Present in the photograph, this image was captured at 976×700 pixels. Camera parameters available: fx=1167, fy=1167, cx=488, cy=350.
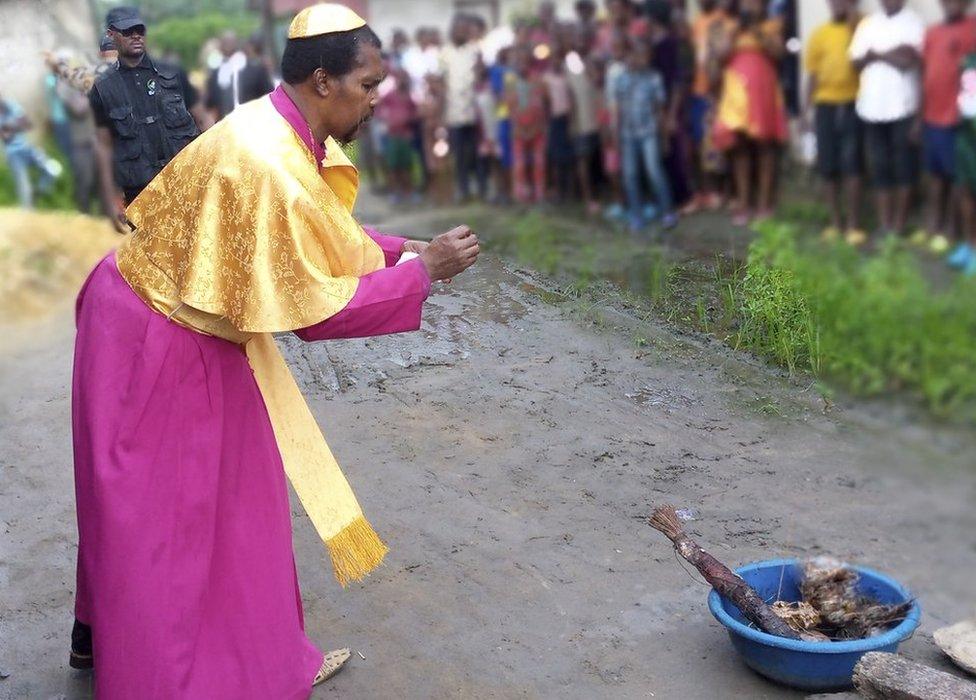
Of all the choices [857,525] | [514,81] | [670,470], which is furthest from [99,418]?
[514,81]

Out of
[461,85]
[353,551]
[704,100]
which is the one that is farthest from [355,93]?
[461,85]

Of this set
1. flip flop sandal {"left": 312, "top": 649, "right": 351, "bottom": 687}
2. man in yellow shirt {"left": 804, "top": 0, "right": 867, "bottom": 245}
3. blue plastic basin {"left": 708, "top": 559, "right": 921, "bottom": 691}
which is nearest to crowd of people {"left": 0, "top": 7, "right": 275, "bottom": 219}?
flip flop sandal {"left": 312, "top": 649, "right": 351, "bottom": 687}

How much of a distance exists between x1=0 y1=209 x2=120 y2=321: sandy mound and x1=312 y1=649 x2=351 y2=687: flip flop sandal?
3.88 m

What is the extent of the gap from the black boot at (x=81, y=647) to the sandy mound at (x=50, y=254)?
368cm

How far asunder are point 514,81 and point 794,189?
4.50 m

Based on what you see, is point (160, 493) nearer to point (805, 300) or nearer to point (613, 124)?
point (805, 300)

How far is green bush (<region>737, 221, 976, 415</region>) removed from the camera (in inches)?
44.7

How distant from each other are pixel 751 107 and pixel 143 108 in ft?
6.60

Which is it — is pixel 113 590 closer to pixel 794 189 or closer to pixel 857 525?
pixel 794 189

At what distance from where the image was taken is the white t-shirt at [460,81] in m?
7.42

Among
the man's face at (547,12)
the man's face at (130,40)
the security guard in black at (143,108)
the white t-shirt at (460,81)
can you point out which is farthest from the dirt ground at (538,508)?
the white t-shirt at (460,81)

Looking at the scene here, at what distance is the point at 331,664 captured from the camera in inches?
109

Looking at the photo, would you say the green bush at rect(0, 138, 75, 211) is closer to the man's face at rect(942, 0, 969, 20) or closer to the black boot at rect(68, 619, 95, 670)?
the black boot at rect(68, 619, 95, 670)

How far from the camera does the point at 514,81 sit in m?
6.18
